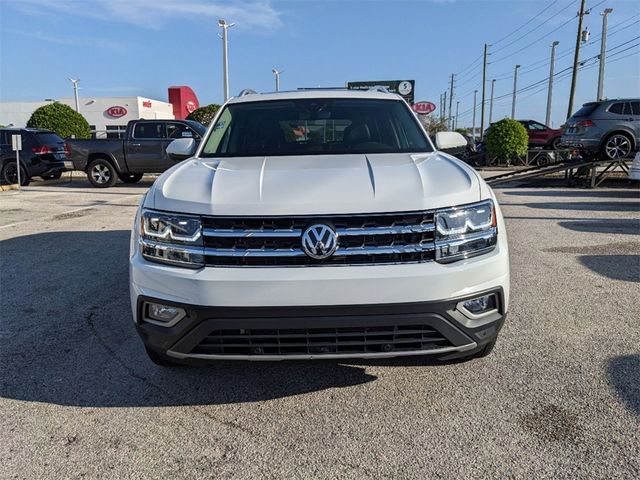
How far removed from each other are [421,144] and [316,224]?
167cm

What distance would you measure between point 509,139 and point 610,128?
8.14m

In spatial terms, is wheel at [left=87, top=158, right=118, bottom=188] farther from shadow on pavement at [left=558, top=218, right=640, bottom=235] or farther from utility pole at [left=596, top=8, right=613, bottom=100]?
utility pole at [left=596, top=8, right=613, bottom=100]

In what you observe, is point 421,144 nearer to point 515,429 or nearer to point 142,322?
point 515,429

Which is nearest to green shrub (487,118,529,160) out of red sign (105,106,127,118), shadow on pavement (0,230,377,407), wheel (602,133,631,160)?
wheel (602,133,631,160)

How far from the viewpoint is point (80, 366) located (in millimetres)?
3387

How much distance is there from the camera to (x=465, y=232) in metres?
2.63

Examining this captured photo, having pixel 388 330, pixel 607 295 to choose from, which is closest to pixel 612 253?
pixel 607 295

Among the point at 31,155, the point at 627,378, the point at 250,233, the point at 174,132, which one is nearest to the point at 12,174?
the point at 31,155

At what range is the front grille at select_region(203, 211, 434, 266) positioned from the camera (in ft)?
8.27

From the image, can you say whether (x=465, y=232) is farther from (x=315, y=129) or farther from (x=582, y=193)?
(x=582, y=193)

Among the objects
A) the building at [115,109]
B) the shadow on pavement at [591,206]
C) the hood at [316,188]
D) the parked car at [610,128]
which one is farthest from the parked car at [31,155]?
the building at [115,109]

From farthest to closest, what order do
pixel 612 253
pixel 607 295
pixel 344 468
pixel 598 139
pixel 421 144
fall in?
pixel 598 139
pixel 612 253
pixel 607 295
pixel 421 144
pixel 344 468

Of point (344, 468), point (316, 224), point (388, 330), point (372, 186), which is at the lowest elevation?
point (344, 468)

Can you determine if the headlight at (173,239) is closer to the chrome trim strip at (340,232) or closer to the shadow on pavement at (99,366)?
the chrome trim strip at (340,232)
